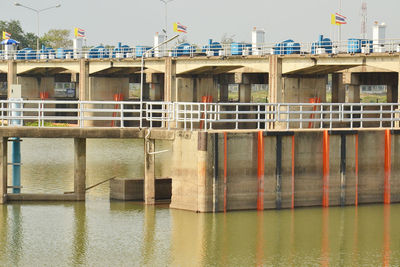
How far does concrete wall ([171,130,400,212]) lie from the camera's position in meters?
32.3

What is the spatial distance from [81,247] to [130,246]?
163cm

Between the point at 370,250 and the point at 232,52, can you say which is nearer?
the point at 370,250

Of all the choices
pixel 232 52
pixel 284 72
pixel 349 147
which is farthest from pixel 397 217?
pixel 232 52

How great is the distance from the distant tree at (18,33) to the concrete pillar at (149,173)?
15896cm

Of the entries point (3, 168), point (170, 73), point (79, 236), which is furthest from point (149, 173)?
point (170, 73)

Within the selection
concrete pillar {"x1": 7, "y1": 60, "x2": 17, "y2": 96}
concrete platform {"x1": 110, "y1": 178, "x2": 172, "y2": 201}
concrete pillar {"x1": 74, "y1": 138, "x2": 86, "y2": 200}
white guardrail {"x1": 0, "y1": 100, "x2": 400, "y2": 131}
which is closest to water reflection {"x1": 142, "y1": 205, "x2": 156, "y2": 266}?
concrete platform {"x1": 110, "y1": 178, "x2": 172, "y2": 201}

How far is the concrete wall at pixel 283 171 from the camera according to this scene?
32.3 m

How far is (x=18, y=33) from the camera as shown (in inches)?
7544

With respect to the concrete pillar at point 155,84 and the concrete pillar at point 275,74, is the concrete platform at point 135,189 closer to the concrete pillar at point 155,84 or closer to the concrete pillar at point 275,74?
the concrete pillar at point 275,74

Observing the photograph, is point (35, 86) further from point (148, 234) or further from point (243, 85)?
point (148, 234)

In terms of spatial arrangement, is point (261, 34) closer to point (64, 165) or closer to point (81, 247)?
point (64, 165)

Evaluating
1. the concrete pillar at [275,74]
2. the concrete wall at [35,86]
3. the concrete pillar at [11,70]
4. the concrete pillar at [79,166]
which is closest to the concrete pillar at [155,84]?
the concrete pillar at [11,70]

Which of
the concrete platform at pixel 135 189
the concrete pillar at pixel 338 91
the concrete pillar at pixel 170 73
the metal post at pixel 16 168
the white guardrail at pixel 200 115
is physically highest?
the concrete pillar at pixel 170 73

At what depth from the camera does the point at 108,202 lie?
36.5m
